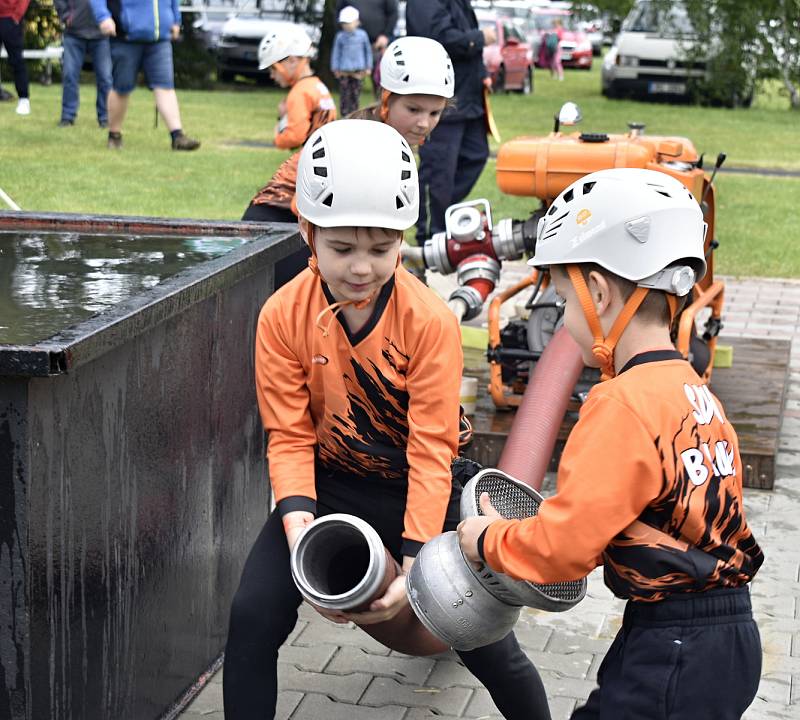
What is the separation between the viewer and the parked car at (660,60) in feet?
84.2

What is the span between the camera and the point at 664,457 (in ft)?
7.93

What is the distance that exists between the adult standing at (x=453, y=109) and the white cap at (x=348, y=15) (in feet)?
30.3

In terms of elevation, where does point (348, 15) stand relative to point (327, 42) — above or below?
above

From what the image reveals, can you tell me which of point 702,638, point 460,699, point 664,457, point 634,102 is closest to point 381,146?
point 664,457

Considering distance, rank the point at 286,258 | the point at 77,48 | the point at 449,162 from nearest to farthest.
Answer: the point at 286,258 → the point at 449,162 → the point at 77,48

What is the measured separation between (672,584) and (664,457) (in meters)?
0.26

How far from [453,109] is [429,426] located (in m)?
6.25

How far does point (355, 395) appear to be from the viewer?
3.22 metres

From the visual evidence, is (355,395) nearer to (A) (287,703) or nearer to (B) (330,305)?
(B) (330,305)

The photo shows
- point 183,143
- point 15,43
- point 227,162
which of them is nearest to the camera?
point 227,162

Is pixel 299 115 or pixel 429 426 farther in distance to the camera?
pixel 299 115

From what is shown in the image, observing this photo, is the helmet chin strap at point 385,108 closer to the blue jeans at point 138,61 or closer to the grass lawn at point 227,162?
the grass lawn at point 227,162

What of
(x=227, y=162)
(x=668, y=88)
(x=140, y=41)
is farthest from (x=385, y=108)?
(x=668, y=88)

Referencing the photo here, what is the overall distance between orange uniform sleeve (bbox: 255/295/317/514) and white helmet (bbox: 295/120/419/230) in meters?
0.30
